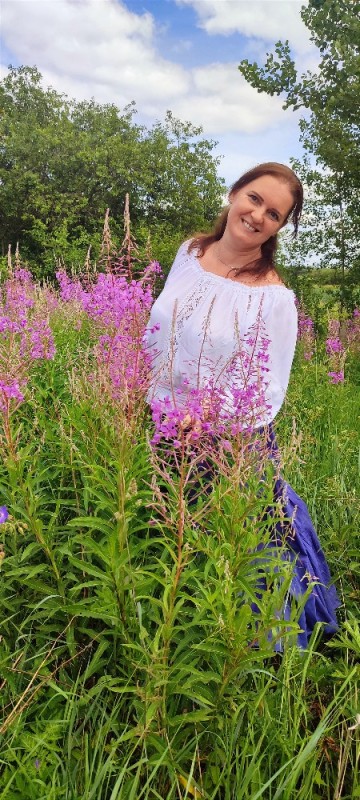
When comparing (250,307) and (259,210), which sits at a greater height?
(259,210)

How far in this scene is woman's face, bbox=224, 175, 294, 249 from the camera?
10.1 feet

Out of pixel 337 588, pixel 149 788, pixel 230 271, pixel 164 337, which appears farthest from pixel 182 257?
pixel 149 788

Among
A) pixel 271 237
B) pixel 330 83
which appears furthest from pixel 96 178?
pixel 271 237

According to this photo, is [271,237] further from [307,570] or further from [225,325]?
[307,570]

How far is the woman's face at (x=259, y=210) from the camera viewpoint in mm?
3072

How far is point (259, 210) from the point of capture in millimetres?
3070

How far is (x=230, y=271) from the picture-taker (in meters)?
3.28

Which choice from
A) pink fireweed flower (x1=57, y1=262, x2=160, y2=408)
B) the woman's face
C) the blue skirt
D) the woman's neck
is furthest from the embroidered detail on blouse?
the blue skirt

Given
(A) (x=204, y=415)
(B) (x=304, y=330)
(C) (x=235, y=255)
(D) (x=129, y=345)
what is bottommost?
(B) (x=304, y=330)

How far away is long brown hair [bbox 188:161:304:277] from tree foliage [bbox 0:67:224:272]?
1686 cm

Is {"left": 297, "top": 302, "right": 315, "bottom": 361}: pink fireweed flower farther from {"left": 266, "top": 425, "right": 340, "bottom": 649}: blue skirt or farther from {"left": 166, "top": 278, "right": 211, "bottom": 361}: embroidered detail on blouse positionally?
{"left": 266, "top": 425, "right": 340, "bottom": 649}: blue skirt

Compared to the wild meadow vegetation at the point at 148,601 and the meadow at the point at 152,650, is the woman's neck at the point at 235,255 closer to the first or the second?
the wild meadow vegetation at the point at 148,601

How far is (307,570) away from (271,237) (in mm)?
1723

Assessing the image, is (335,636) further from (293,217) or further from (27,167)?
(27,167)
